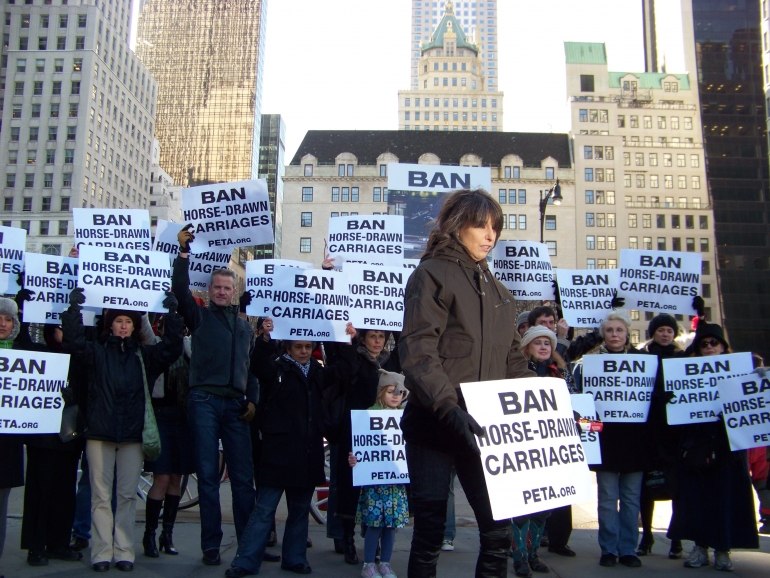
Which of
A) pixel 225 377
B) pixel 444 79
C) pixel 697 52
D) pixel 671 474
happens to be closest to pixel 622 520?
pixel 671 474

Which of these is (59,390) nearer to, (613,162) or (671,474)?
(671,474)

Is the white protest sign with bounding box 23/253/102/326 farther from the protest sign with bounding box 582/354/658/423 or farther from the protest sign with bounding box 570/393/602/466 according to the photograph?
the protest sign with bounding box 582/354/658/423

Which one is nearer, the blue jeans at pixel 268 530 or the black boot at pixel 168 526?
the blue jeans at pixel 268 530

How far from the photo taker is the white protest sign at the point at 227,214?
324 inches

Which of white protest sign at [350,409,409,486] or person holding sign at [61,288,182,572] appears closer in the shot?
person holding sign at [61,288,182,572]

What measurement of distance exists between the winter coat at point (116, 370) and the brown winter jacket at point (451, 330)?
112 inches

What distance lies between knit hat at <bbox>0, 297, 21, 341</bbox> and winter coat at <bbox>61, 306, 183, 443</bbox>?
1.25 feet

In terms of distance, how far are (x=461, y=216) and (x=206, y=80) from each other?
528 feet

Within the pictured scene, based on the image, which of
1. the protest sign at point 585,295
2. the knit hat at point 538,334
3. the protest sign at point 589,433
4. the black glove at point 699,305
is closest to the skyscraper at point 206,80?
the protest sign at point 585,295

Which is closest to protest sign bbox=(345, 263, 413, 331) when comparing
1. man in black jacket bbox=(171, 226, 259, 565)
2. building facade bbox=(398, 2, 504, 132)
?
man in black jacket bbox=(171, 226, 259, 565)

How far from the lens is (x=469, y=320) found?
362 centimetres

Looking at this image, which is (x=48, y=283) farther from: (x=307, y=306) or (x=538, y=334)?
(x=538, y=334)

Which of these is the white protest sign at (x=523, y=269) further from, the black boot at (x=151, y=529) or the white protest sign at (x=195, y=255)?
the black boot at (x=151, y=529)

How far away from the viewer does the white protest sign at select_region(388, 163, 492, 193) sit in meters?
9.52
